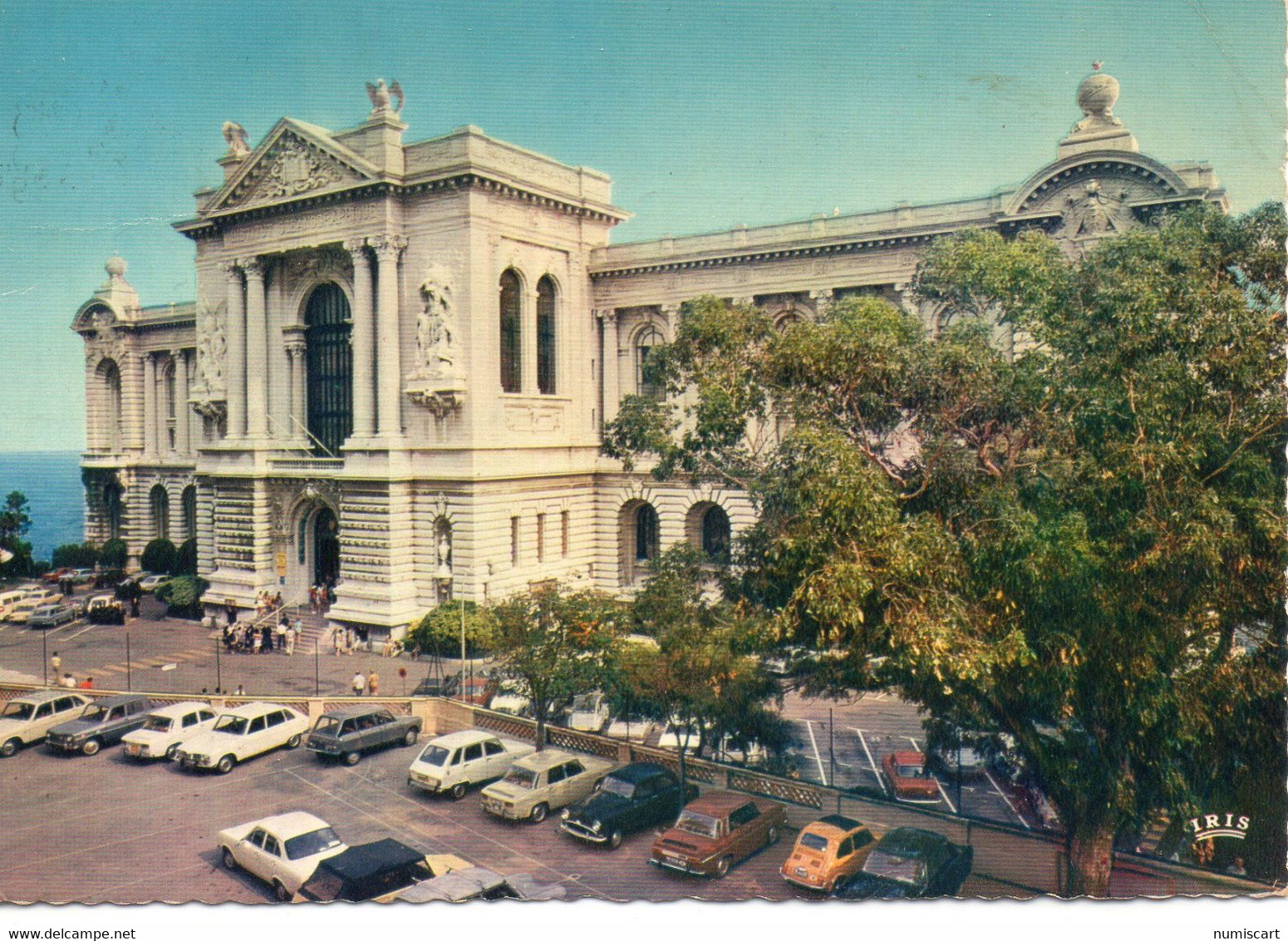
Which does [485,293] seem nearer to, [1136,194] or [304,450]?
[304,450]

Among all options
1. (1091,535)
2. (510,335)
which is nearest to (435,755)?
(1091,535)

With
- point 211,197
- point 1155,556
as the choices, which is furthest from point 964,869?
point 211,197

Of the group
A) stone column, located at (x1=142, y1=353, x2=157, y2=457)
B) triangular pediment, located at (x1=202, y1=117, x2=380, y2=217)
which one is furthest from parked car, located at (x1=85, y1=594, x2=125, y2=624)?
stone column, located at (x1=142, y1=353, x2=157, y2=457)

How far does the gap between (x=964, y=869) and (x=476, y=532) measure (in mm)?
26640

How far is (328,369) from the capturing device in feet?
154

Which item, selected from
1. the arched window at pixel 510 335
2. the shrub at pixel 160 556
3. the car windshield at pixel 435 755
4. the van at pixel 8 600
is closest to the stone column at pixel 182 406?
the shrub at pixel 160 556

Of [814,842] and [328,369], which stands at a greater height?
[328,369]

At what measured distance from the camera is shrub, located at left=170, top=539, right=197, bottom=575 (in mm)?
57125

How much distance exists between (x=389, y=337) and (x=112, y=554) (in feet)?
98.7

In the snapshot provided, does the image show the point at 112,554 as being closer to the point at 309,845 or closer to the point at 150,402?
the point at 150,402

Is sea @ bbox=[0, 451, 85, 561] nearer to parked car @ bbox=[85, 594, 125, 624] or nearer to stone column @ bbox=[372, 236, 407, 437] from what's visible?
parked car @ bbox=[85, 594, 125, 624]

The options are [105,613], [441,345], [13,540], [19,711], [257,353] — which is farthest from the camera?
[13,540]

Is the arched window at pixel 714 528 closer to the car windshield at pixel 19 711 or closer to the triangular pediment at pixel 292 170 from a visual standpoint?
the triangular pediment at pixel 292 170

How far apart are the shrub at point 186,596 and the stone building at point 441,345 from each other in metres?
1.36
